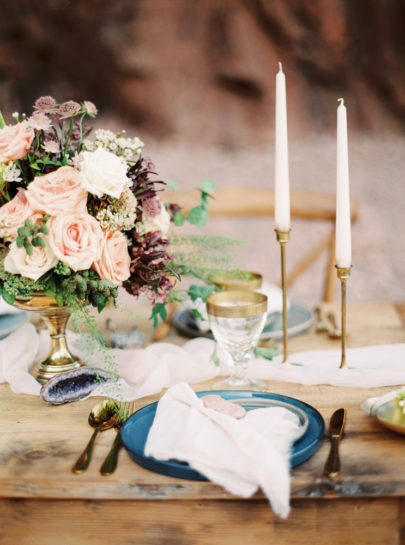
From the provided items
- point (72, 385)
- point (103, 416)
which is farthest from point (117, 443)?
point (72, 385)

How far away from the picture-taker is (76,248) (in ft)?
2.36

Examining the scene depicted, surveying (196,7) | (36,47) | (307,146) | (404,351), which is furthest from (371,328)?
(36,47)

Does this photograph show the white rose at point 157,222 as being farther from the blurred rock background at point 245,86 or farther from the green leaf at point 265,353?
the blurred rock background at point 245,86

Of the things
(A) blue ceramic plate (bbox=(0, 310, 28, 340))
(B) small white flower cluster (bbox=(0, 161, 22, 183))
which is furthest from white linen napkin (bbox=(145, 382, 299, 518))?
(A) blue ceramic plate (bbox=(0, 310, 28, 340))

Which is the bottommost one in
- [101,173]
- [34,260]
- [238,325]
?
[238,325]

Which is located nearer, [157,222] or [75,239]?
[75,239]

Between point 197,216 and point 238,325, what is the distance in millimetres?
290

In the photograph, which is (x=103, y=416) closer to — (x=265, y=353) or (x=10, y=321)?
(x=265, y=353)

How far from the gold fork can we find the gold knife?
219 mm

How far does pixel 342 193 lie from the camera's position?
771 mm

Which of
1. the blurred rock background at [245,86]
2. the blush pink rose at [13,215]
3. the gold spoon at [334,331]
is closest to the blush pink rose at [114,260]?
the blush pink rose at [13,215]

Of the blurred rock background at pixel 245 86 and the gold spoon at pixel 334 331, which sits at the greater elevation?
the blurred rock background at pixel 245 86

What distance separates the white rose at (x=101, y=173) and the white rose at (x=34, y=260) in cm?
9

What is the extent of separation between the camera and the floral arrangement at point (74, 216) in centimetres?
72
